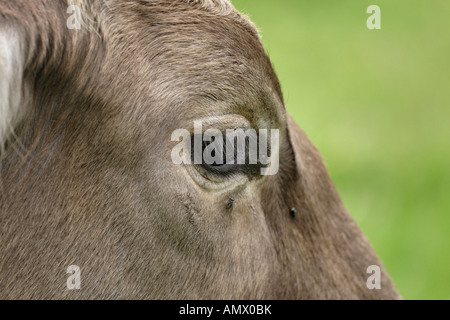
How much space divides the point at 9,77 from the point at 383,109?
751cm

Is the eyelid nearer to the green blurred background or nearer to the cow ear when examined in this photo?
the cow ear

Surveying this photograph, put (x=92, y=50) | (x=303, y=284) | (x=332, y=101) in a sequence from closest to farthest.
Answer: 1. (x=92, y=50)
2. (x=303, y=284)
3. (x=332, y=101)

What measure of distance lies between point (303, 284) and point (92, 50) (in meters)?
1.46

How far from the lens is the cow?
2564 mm

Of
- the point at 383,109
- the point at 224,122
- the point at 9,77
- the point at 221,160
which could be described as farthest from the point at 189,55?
the point at 383,109

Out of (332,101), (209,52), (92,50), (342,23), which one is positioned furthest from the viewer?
(342,23)

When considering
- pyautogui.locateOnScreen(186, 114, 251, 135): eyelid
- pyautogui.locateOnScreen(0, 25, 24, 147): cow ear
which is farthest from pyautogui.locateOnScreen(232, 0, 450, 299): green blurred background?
pyautogui.locateOnScreen(0, 25, 24, 147): cow ear

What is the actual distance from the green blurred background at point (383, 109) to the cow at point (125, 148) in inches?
151

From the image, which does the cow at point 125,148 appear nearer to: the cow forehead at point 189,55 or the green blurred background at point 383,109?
the cow forehead at point 189,55

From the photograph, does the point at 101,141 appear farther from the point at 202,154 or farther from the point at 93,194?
the point at 202,154

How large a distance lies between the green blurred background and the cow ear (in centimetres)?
463

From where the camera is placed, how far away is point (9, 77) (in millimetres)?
2273

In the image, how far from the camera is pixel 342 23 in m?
11.0
